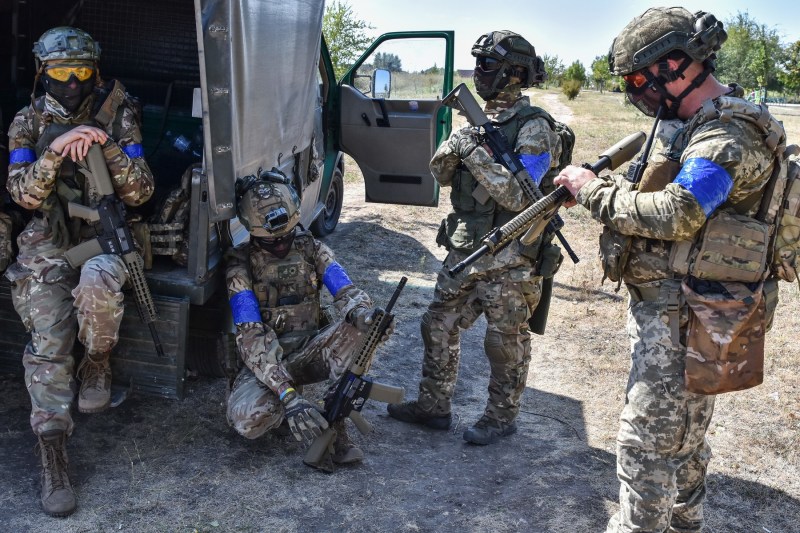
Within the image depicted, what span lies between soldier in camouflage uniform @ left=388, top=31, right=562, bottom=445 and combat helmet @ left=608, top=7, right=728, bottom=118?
3.36 feet

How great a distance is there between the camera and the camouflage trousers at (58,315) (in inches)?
142

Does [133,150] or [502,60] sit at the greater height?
[502,60]

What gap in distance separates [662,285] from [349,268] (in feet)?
15.1

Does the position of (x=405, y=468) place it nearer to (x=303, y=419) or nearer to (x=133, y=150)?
(x=303, y=419)

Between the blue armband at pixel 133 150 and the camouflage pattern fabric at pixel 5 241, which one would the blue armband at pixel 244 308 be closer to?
the blue armband at pixel 133 150

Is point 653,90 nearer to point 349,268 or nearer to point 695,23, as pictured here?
point 695,23

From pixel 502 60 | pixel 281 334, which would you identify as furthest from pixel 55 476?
pixel 502 60

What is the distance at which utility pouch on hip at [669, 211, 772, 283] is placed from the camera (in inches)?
107


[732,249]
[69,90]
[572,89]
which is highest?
[572,89]

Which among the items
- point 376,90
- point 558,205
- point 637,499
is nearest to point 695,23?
point 558,205

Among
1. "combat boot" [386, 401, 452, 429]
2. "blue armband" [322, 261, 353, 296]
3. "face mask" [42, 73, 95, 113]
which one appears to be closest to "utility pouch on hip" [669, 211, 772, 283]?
"blue armband" [322, 261, 353, 296]

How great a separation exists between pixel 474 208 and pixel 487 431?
118 centimetres

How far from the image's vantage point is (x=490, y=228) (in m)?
4.06

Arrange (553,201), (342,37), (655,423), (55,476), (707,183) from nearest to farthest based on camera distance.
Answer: (707,183) → (655,423) → (553,201) → (55,476) → (342,37)
